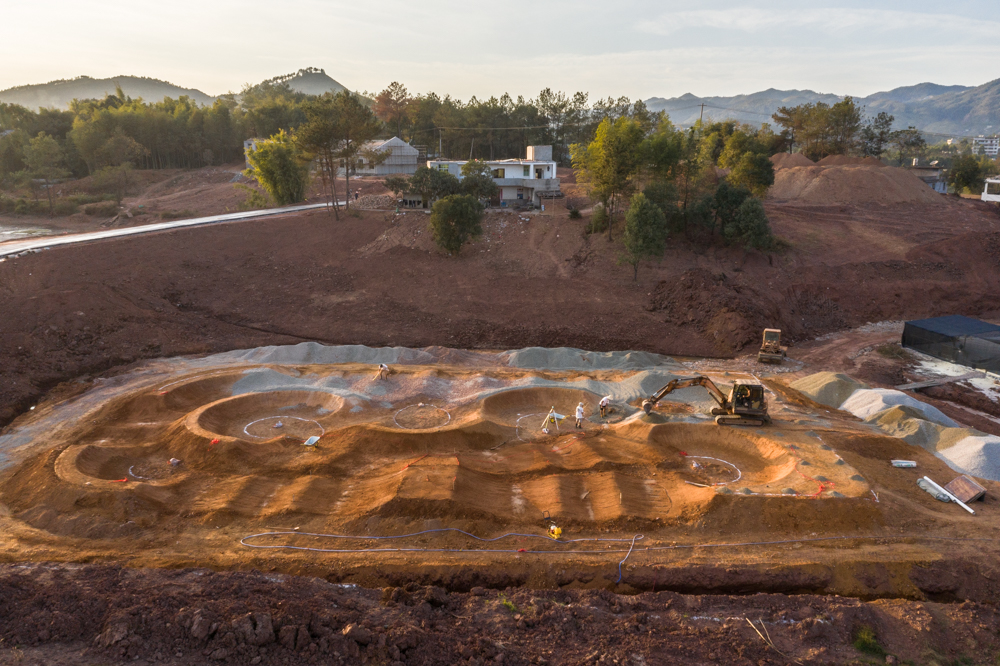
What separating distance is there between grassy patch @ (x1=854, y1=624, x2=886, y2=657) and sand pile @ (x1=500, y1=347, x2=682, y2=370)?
17.5 metres

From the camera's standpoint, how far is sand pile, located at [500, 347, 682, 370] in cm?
2894

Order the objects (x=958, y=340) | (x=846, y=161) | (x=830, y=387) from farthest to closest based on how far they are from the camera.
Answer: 1. (x=846, y=161)
2. (x=958, y=340)
3. (x=830, y=387)

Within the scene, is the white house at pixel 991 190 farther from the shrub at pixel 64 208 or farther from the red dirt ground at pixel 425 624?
the shrub at pixel 64 208

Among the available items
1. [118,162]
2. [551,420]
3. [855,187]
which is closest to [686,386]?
[551,420]

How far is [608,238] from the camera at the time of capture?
42.9 meters

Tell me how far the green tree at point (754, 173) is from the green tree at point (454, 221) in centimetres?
2466

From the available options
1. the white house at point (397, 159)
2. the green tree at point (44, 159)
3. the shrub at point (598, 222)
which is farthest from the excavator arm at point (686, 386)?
the green tree at point (44, 159)

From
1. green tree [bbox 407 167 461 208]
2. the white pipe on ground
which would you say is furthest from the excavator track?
green tree [bbox 407 167 461 208]

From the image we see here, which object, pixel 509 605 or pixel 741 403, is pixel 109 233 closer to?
pixel 509 605

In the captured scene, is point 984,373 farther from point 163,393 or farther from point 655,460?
point 163,393

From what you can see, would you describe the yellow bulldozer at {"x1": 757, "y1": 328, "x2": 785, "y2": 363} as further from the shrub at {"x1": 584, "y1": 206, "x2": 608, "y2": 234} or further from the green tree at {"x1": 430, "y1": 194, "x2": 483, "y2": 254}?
the green tree at {"x1": 430, "y1": 194, "x2": 483, "y2": 254}

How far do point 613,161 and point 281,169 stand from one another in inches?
1242

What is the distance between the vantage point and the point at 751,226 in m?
40.6

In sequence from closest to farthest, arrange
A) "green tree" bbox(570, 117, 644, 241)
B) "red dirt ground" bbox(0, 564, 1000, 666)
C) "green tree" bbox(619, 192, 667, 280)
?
"red dirt ground" bbox(0, 564, 1000, 666), "green tree" bbox(619, 192, 667, 280), "green tree" bbox(570, 117, 644, 241)
